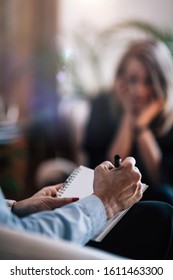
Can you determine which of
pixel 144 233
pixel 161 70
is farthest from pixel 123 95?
pixel 144 233

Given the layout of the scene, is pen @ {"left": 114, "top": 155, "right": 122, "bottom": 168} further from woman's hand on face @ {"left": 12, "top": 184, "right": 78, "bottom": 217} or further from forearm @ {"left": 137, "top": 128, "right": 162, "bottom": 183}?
forearm @ {"left": 137, "top": 128, "right": 162, "bottom": 183}

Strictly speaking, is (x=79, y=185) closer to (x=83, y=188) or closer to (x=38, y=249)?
(x=83, y=188)

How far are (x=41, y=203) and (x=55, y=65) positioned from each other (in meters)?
2.08

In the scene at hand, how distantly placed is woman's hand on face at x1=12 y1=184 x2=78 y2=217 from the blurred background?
1.61m

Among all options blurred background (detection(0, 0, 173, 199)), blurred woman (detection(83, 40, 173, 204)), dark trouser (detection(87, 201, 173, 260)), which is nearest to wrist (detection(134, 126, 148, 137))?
blurred woman (detection(83, 40, 173, 204))

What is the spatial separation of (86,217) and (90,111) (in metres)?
1.84

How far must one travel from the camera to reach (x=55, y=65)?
2.77 meters

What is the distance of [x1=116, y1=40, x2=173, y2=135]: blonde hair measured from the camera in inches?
86.3

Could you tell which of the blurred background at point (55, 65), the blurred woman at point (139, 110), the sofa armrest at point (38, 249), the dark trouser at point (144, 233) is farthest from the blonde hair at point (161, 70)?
the sofa armrest at point (38, 249)

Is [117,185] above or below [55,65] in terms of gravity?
below

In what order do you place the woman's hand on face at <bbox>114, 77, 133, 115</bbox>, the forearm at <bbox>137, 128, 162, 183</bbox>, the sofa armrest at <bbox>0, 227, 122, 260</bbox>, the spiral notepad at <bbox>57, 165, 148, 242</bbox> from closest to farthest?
the sofa armrest at <bbox>0, 227, 122, 260</bbox>
the spiral notepad at <bbox>57, 165, 148, 242</bbox>
the forearm at <bbox>137, 128, 162, 183</bbox>
the woman's hand on face at <bbox>114, 77, 133, 115</bbox>

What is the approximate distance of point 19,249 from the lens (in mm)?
626

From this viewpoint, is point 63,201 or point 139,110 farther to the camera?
point 139,110
